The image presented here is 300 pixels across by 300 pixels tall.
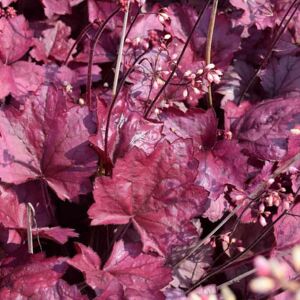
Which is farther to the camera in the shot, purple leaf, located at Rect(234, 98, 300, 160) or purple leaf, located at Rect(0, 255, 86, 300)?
purple leaf, located at Rect(234, 98, 300, 160)

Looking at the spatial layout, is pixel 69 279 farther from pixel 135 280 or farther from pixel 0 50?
pixel 0 50

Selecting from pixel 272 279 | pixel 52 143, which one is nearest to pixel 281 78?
pixel 52 143

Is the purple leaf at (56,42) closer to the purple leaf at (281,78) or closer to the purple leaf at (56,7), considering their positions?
the purple leaf at (56,7)

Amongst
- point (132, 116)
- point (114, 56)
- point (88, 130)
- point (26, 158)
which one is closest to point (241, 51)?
point (114, 56)

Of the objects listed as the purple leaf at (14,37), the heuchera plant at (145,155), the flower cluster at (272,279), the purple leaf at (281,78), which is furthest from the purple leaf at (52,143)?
the flower cluster at (272,279)

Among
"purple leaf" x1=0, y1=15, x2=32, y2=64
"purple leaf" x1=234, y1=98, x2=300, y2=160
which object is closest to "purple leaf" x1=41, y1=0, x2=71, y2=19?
"purple leaf" x1=0, y1=15, x2=32, y2=64

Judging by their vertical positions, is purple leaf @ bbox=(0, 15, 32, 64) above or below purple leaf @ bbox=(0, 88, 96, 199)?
above

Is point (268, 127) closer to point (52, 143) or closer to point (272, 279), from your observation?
point (52, 143)

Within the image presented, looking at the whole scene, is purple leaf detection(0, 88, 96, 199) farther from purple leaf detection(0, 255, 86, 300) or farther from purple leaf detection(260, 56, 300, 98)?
purple leaf detection(260, 56, 300, 98)
